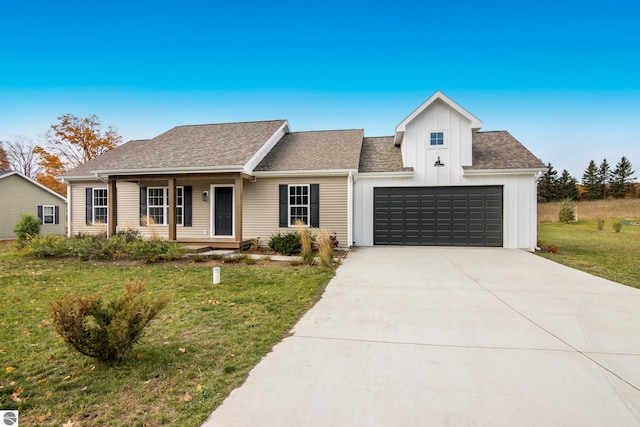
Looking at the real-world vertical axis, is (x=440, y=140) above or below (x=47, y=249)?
above

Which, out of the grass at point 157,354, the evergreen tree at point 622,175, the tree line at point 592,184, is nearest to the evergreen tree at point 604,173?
the tree line at point 592,184

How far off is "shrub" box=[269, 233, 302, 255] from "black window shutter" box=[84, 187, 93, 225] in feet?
30.0

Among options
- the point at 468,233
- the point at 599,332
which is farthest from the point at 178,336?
the point at 468,233

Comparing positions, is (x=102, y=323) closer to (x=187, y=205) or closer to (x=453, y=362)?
(x=453, y=362)

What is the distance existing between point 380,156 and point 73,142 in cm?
2572

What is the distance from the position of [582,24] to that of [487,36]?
3.62 meters

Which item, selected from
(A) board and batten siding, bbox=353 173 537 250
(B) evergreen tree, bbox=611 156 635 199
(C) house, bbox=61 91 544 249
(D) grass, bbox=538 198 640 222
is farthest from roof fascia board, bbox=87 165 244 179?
(B) evergreen tree, bbox=611 156 635 199

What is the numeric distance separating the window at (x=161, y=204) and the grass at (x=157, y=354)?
20.3 feet

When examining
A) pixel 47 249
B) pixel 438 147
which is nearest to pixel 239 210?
pixel 47 249

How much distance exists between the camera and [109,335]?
2609 mm

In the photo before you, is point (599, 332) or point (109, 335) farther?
point (599, 332)

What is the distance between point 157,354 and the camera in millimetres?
2980

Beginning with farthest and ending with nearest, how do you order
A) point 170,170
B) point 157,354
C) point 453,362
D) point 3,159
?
point 3,159, point 170,170, point 157,354, point 453,362

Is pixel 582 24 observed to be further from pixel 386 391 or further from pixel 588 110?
pixel 386 391
